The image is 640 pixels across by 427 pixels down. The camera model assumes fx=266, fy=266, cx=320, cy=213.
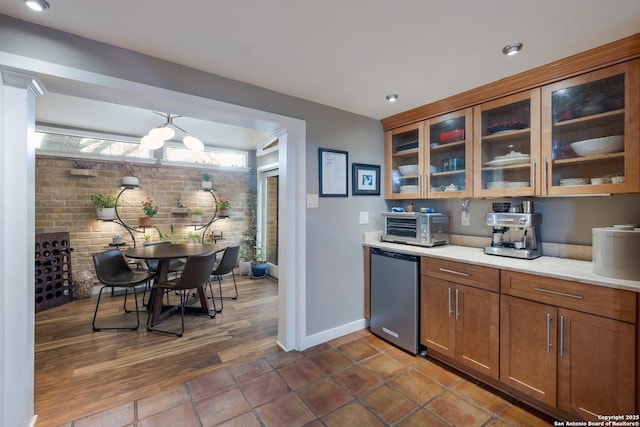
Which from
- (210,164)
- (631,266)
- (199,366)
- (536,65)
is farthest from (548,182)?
(210,164)

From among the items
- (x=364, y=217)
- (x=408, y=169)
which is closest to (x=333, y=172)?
(x=364, y=217)

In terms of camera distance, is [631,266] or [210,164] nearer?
[631,266]

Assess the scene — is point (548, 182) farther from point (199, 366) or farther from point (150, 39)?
point (199, 366)

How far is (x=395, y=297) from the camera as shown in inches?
97.3

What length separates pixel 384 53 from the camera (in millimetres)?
1703

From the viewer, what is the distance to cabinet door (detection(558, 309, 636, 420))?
136 centimetres

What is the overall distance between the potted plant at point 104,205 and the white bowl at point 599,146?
5144 millimetres

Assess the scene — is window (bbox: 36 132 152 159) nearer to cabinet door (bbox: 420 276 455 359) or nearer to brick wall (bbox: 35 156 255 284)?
brick wall (bbox: 35 156 255 284)

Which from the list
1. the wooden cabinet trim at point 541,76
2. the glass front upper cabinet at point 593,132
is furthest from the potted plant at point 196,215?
the glass front upper cabinet at point 593,132

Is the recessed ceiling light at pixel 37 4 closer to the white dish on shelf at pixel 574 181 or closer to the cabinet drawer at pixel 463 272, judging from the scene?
the cabinet drawer at pixel 463 272

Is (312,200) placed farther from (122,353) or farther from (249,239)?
(249,239)

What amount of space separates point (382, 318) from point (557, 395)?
4.27 feet

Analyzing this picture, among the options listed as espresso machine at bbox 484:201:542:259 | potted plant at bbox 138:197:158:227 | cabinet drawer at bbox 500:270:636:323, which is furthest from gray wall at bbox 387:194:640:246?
potted plant at bbox 138:197:158:227

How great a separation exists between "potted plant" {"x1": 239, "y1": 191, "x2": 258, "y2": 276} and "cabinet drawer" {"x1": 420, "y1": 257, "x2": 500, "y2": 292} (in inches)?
138
